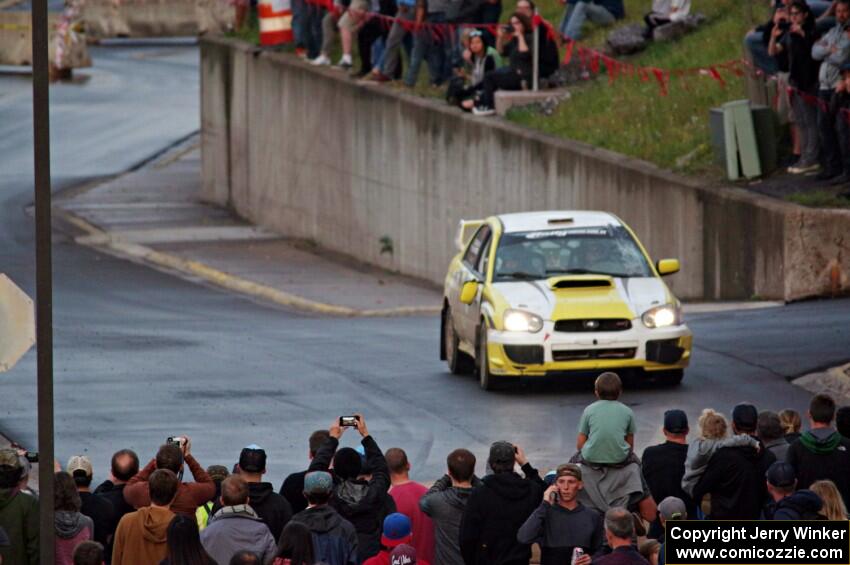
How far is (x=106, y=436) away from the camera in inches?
663

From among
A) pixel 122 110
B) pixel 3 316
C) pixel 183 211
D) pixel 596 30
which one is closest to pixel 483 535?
pixel 3 316

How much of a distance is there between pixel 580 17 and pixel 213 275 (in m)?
7.65

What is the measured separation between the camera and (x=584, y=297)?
18.3 metres

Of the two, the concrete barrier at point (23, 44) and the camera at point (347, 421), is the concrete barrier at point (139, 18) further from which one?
the camera at point (347, 421)

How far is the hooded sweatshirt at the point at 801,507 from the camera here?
9875 mm

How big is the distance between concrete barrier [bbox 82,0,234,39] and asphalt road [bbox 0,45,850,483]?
27.3 metres

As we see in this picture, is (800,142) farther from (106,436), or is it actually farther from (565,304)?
(106,436)

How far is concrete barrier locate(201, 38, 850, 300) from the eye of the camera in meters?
23.7

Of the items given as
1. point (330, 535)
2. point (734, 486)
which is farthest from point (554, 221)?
point (330, 535)

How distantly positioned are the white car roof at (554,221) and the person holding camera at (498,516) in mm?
9083

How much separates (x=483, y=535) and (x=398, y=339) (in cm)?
1226

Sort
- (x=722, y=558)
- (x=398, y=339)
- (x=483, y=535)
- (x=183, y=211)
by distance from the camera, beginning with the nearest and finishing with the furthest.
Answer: (x=722, y=558)
(x=483, y=535)
(x=398, y=339)
(x=183, y=211)
